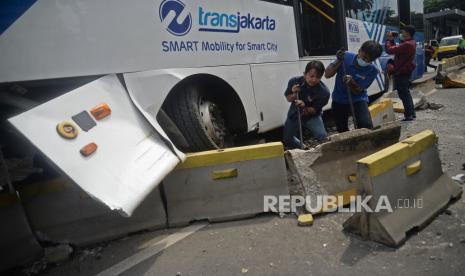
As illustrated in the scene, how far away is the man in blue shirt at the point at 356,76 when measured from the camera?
4.47m

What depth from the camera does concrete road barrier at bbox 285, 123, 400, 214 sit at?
3234 millimetres

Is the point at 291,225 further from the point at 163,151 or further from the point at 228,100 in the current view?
the point at 228,100

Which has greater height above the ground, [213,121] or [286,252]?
[213,121]

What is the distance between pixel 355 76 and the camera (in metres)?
4.65

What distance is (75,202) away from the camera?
3170 mm

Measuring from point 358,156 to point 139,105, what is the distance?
210cm

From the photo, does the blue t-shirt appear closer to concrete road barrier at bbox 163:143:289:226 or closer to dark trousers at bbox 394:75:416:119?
concrete road barrier at bbox 163:143:289:226

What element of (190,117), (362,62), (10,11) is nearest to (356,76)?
(362,62)

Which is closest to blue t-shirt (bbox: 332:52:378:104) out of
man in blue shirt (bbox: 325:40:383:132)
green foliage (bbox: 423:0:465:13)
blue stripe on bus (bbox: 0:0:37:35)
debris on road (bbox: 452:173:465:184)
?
man in blue shirt (bbox: 325:40:383:132)

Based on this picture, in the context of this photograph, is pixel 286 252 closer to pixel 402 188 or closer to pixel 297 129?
pixel 402 188

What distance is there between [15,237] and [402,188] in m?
3.13

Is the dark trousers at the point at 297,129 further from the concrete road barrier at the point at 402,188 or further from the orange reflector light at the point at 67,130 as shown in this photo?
the orange reflector light at the point at 67,130

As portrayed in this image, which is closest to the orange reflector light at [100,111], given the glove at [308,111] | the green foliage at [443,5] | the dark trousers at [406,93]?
the glove at [308,111]

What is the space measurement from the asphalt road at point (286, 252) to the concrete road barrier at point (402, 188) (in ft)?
0.28
